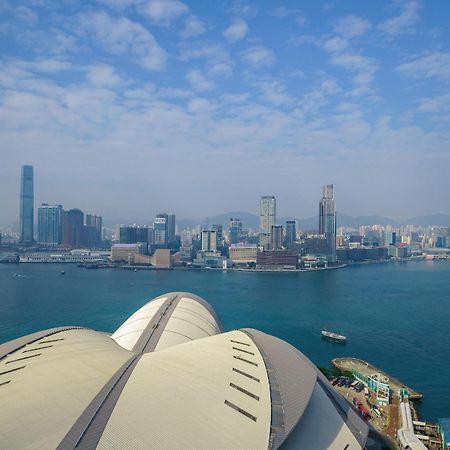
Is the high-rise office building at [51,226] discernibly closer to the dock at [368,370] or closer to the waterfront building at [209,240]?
the waterfront building at [209,240]

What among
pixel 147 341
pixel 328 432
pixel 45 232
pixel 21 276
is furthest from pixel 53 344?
pixel 45 232

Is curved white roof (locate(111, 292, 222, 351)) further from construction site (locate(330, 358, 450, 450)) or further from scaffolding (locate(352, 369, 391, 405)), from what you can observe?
scaffolding (locate(352, 369, 391, 405))

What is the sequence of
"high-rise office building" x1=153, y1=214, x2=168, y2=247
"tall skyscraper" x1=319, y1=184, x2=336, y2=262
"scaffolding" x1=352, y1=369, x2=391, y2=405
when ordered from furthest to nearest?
1. "high-rise office building" x1=153, y1=214, x2=168, y2=247
2. "tall skyscraper" x1=319, y1=184, x2=336, y2=262
3. "scaffolding" x1=352, y1=369, x2=391, y2=405

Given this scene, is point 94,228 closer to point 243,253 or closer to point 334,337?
point 243,253

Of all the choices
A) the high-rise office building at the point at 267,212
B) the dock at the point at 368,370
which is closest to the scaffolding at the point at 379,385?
the dock at the point at 368,370

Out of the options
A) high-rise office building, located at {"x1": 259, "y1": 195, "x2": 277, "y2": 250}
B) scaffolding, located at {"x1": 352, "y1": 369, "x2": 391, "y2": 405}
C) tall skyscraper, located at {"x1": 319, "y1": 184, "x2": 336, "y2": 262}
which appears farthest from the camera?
high-rise office building, located at {"x1": 259, "y1": 195, "x2": 277, "y2": 250}

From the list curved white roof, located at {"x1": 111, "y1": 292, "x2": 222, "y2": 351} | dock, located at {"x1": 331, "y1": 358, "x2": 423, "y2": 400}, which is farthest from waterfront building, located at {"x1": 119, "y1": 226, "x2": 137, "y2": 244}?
dock, located at {"x1": 331, "y1": 358, "x2": 423, "y2": 400}

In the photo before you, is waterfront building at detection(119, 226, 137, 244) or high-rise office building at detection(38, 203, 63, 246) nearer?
waterfront building at detection(119, 226, 137, 244)

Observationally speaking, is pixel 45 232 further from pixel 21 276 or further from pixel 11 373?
pixel 11 373
